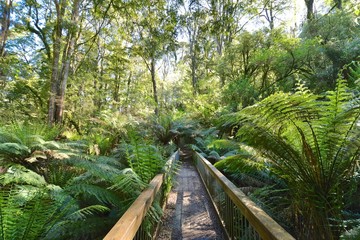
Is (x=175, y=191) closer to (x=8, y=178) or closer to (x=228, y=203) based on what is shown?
(x=228, y=203)

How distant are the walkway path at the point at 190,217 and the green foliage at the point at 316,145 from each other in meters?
1.15

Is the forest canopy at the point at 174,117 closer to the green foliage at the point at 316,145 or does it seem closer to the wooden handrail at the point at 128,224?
the green foliage at the point at 316,145

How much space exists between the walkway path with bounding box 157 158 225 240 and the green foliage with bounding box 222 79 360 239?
3.77 ft

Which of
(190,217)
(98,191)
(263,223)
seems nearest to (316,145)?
(263,223)

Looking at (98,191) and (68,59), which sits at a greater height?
(68,59)

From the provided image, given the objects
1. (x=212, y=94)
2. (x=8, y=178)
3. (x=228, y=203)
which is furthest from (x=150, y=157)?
(x=212, y=94)

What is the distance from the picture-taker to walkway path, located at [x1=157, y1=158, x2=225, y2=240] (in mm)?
2625

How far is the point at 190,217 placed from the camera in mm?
3154

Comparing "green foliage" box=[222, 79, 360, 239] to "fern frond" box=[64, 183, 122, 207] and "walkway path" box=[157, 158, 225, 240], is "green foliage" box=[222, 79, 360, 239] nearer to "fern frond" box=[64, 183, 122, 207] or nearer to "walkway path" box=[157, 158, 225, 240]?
"walkway path" box=[157, 158, 225, 240]

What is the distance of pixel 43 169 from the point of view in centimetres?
341

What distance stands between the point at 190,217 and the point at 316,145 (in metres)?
2.00

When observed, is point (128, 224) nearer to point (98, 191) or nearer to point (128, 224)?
point (128, 224)

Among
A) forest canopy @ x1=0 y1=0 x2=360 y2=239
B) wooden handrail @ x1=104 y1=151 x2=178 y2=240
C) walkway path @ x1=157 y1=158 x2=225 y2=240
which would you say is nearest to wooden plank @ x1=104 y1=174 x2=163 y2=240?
wooden handrail @ x1=104 y1=151 x2=178 y2=240

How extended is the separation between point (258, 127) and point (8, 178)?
2.35 meters
